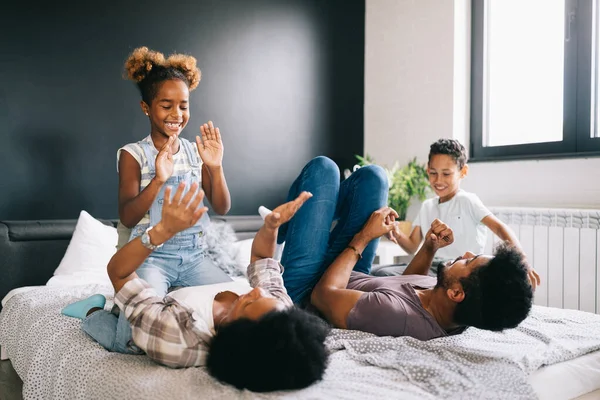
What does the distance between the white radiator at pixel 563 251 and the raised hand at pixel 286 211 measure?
6.90 ft

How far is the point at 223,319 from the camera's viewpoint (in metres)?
1.34

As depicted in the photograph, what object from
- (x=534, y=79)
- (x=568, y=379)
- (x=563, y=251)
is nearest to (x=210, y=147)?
(x=568, y=379)

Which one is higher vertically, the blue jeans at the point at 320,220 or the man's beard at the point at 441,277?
the blue jeans at the point at 320,220

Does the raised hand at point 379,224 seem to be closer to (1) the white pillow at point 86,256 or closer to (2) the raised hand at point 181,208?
(2) the raised hand at point 181,208

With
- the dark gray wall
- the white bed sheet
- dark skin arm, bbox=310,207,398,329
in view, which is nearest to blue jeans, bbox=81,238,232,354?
dark skin arm, bbox=310,207,398,329

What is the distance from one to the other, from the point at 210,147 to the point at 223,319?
78 cm

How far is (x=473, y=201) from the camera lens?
107 inches

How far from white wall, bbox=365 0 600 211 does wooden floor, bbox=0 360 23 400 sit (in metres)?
2.95

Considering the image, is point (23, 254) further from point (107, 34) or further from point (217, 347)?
point (217, 347)

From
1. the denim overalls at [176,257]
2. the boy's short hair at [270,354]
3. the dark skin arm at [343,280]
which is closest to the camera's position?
the boy's short hair at [270,354]

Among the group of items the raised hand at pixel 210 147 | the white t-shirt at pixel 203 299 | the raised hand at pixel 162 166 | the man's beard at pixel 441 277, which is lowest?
the white t-shirt at pixel 203 299

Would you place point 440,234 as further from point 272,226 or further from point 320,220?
point 272,226

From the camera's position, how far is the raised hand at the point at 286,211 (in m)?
1.48

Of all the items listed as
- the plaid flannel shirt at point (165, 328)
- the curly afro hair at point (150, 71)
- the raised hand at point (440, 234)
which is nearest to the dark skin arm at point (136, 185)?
the curly afro hair at point (150, 71)
